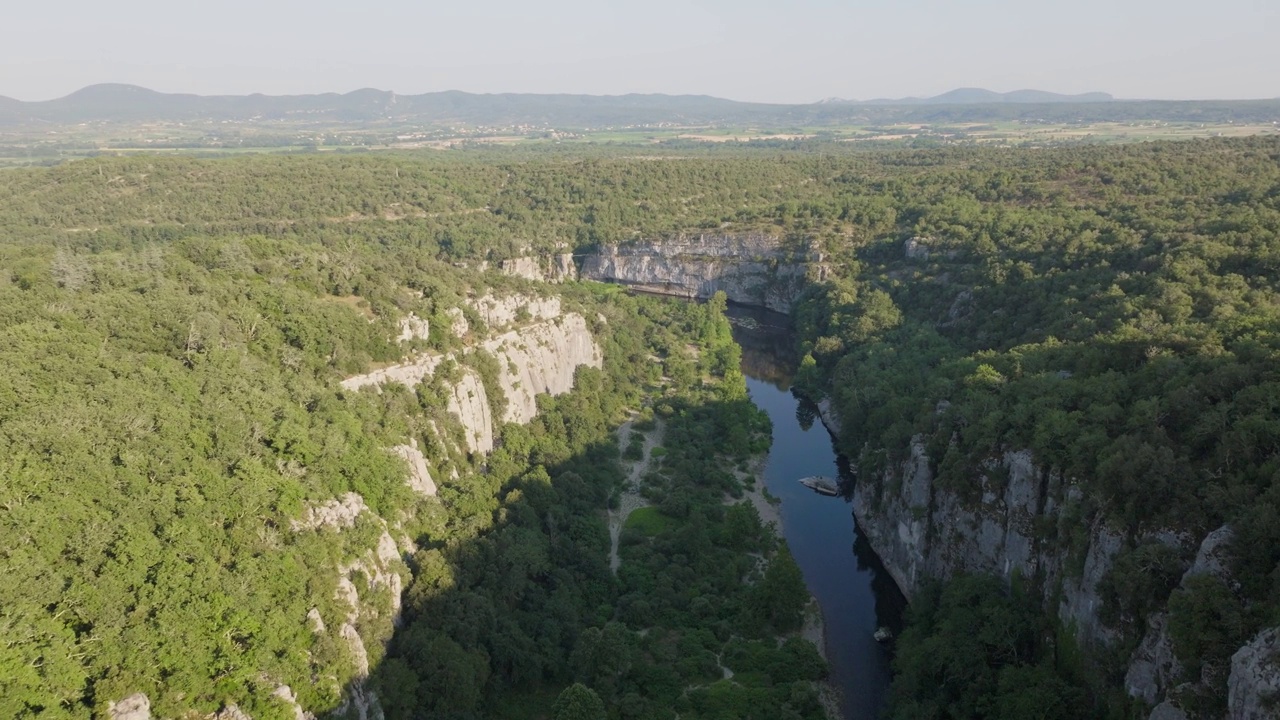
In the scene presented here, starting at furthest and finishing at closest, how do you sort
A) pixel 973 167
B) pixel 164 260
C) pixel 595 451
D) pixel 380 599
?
pixel 973 167 < pixel 595 451 < pixel 164 260 < pixel 380 599

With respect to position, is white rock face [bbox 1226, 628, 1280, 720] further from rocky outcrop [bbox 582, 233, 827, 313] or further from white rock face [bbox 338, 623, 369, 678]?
rocky outcrop [bbox 582, 233, 827, 313]

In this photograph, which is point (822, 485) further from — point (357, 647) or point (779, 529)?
point (357, 647)

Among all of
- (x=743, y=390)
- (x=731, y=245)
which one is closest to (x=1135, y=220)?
(x=743, y=390)

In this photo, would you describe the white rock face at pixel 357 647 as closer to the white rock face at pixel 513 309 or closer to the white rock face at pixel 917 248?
the white rock face at pixel 513 309

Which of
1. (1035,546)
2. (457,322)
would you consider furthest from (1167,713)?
(457,322)

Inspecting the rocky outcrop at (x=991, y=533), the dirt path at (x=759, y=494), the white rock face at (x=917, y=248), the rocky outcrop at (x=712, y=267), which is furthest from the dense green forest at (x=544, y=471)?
the rocky outcrop at (x=712, y=267)

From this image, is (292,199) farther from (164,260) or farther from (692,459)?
(692,459)
